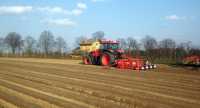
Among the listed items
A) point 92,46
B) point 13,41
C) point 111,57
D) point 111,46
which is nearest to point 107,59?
point 111,57

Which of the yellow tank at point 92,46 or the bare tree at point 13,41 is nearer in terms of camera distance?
the yellow tank at point 92,46

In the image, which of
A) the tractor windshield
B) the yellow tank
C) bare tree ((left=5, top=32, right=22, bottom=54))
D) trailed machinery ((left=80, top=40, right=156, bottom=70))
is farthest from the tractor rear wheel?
bare tree ((left=5, top=32, right=22, bottom=54))

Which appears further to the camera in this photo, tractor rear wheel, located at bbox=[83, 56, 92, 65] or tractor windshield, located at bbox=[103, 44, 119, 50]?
tractor rear wheel, located at bbox=[83, 56, 92, 65]

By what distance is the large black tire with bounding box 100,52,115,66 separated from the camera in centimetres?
2288

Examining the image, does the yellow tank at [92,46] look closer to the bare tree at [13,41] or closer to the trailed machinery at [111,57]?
the trailed machinery at [111,57]

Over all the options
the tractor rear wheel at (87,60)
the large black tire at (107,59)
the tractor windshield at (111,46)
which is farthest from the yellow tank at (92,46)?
the large black tire at (107,59)

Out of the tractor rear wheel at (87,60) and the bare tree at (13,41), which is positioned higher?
the bare tree at (13,41)

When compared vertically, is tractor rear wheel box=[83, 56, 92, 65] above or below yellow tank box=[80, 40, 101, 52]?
below

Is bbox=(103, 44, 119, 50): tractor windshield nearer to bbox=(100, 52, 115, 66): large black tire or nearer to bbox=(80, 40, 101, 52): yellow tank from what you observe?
bbox=(80, 40, 101, 52): yellow tank

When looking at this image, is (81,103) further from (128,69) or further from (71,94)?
(128,69)

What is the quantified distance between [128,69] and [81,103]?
12421 millimetres

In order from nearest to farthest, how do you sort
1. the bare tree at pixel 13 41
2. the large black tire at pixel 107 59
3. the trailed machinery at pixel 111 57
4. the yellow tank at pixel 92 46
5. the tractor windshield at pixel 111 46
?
the trailed machinery at pixel 111 57, the large black tire at pixel 107 59, the tractor windshield at pixel 111 46, the yellow tank at pixel 92 46, the bare tree at pixel 13 41

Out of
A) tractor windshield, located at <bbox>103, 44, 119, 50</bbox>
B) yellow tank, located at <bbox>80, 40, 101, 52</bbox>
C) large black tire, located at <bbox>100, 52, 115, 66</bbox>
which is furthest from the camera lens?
yellow tank, located at <bbox>80, 40, 101, 52</bbox>

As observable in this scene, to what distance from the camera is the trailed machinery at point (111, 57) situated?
20.9 m
